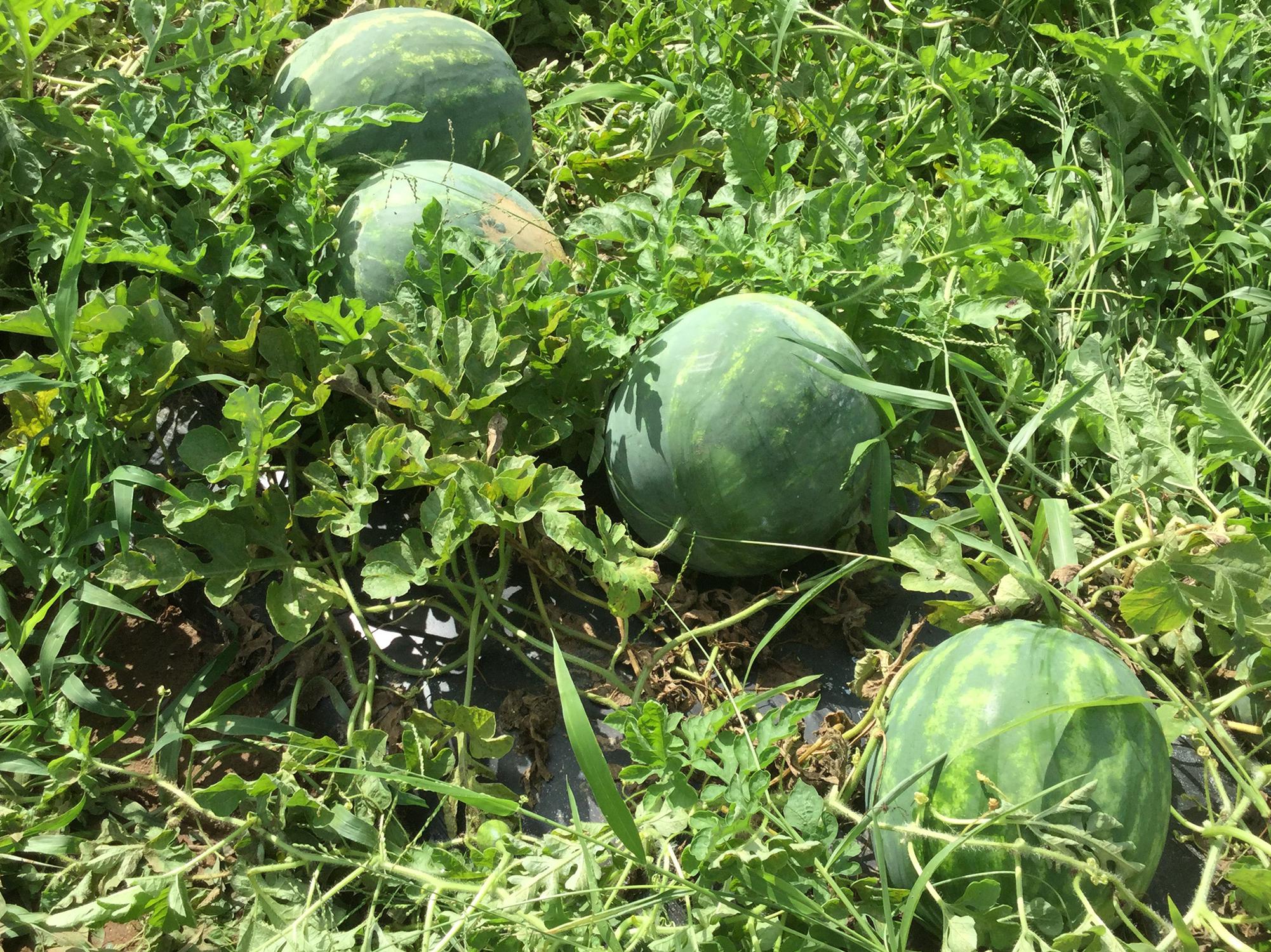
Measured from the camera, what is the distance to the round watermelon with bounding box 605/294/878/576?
6.24ft

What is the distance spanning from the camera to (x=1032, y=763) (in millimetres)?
1508

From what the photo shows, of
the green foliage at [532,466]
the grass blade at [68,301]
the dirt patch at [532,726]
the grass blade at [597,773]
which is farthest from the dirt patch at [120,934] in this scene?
the grass blade at [68,301]

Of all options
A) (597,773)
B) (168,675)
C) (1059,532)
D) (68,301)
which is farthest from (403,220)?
(1059,532)

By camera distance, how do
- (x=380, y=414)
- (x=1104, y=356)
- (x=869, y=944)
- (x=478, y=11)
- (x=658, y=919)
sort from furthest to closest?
1. (x=478, y=11)
2. (x=1104, y=356)
3. (x=380, y=414)
4. (x=658, y=919)
5. (x=869, y=944)

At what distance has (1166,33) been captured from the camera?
2641 millimetres

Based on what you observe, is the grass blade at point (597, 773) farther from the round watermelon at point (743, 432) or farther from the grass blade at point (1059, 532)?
the grass blade at point (1059, 532)

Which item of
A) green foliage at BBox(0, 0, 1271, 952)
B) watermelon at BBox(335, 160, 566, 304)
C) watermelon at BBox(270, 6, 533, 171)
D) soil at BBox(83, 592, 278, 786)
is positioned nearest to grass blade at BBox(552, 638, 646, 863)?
green foliage at BBox(0, 0, 1271, 952)

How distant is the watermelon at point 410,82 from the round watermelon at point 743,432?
79 cm

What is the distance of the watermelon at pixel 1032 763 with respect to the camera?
59.4 inches

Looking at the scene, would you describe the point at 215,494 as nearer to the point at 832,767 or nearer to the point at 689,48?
the point at 832,767

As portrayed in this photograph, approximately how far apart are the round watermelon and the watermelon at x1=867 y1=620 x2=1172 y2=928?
440 mm

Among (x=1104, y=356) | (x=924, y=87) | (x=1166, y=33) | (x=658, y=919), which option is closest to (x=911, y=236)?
(x=1104, y=356)

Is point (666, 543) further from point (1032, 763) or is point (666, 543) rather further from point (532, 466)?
point (1032, 763)

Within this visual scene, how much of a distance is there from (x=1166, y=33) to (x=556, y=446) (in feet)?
5.97
